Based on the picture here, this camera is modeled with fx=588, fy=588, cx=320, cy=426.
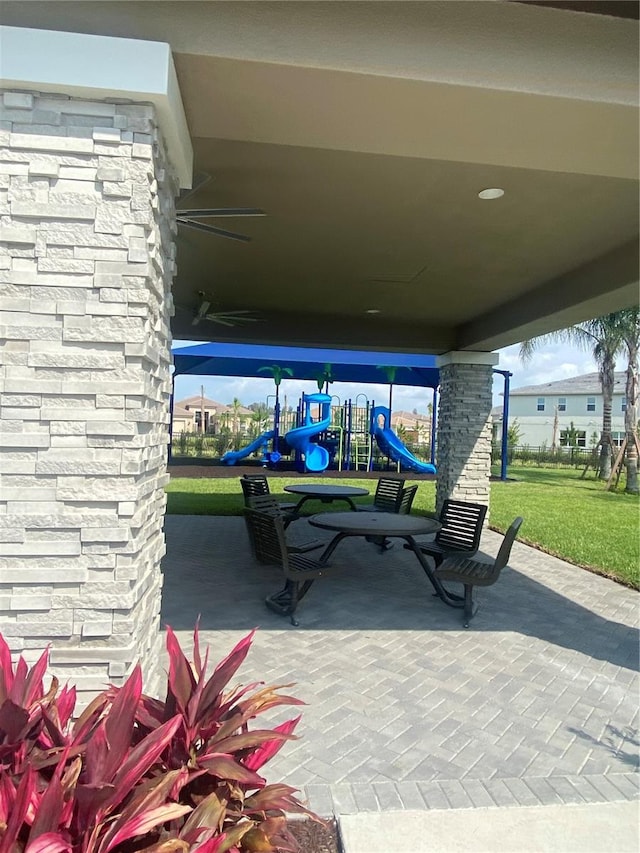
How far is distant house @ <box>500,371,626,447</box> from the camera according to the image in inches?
1624

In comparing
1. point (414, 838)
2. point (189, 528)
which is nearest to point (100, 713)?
point (414, 838)

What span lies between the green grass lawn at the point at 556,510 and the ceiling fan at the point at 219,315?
3.86 metres

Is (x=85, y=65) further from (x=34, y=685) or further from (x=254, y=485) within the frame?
(x=254, y=485)

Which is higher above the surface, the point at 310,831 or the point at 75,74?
the point at 75,74

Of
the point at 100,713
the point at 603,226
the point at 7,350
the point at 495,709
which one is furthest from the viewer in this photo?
the point at 603,226

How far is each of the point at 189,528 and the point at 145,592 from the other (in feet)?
22.7

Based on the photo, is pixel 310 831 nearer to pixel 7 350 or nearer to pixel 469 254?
pixel 7 350

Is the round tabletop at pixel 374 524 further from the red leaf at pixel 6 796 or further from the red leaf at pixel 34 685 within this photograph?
the red leaf at pixel 6 796

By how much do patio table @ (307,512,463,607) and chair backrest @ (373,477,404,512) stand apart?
7.80ft

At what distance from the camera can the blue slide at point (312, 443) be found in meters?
19.9

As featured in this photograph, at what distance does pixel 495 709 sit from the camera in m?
3.56

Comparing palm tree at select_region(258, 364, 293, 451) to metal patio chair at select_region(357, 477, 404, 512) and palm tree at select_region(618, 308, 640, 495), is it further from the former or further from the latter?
metal patio chair at select_region(357, 477, 404, 512)

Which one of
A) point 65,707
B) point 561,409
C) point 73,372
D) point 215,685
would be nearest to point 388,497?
point 73,372

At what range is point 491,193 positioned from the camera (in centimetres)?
432
